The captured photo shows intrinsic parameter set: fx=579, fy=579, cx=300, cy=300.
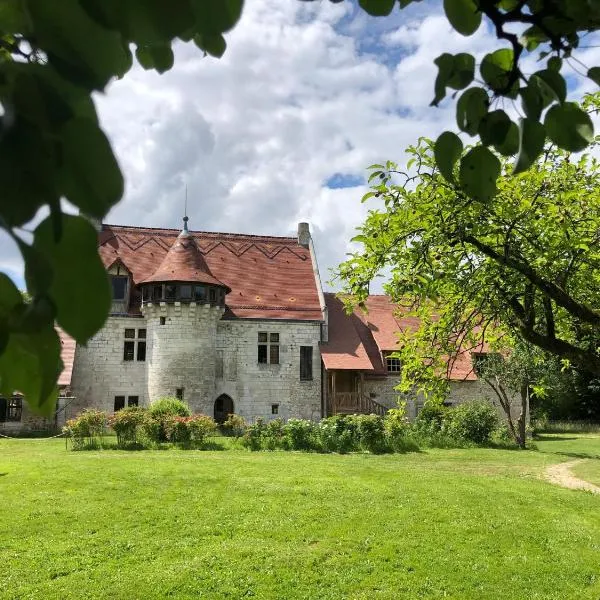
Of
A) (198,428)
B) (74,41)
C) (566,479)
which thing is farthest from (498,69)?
(198,428)

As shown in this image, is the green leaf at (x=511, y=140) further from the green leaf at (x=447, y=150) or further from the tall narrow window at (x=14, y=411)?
the tall narrow window at (x=14, y=411)

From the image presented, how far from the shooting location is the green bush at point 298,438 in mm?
18328

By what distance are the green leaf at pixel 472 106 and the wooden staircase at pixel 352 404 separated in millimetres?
24773

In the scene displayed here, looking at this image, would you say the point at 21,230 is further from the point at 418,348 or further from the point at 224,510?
the point at 224,510

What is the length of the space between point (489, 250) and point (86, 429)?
15376 millimetres

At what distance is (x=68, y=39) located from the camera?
597 mm

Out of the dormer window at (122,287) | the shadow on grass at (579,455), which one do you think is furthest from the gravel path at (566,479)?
the dormer window at (122,287)

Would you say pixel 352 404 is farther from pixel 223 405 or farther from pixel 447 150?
pixel 447 150

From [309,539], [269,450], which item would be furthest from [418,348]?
[269,450]

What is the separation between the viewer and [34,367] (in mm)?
741

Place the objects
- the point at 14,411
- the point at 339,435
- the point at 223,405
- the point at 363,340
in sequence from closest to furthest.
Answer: the point at 339,435
the point at 14,411
the point at 223,405
the point at 363,340

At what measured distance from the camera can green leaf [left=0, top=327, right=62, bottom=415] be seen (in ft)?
2.10

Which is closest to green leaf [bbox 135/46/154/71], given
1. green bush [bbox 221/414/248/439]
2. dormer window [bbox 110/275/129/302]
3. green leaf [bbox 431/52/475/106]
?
green leaf [bbox 431/52/475/106]

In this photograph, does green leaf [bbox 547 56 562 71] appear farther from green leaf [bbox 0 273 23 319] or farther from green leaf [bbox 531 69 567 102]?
green leaf [bbox 0 273 23 319]
